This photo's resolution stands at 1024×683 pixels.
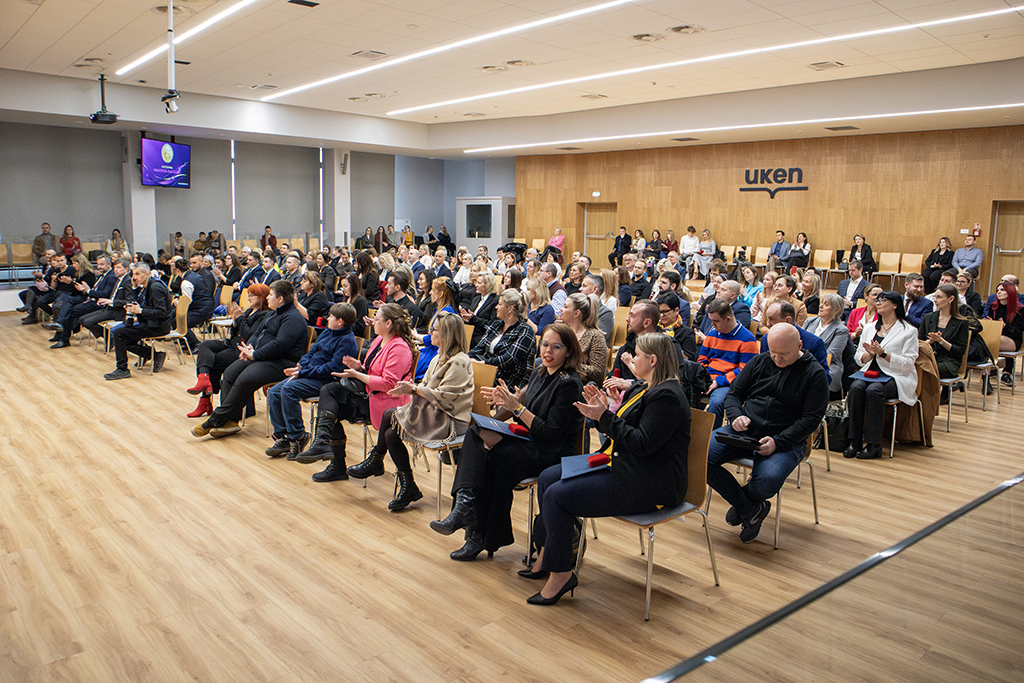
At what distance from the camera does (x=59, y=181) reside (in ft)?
57.6

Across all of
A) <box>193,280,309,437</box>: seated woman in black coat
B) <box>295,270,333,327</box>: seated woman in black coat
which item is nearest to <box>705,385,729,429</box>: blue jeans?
<box>193,280,309,437</box>: seated woman in black coat

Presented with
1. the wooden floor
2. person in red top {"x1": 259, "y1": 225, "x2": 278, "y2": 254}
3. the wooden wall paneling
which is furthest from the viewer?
person in red top {"x1": 259, "y1": 225, "x2": 278, "y2": 254}

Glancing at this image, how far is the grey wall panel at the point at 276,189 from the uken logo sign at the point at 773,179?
1215cm

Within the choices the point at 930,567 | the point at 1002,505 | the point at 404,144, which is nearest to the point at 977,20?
the point at 1002,505

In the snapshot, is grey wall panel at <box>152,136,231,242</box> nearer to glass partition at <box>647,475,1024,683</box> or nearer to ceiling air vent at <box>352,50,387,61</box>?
ceiling air vent at <box>352,50,387,61</box>

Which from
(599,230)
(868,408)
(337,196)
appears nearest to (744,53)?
(868,408)

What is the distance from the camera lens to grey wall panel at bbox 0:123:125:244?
55.4 ft

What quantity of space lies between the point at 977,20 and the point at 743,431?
7.29m

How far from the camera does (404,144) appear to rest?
19.5 m

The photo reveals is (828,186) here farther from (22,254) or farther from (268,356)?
(22,254)

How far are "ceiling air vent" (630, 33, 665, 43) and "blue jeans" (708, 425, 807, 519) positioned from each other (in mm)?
6830

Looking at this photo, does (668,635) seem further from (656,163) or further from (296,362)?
(656,163)

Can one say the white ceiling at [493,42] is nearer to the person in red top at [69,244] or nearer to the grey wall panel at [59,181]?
the person in red top at [69,244]

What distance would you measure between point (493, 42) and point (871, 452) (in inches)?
284
